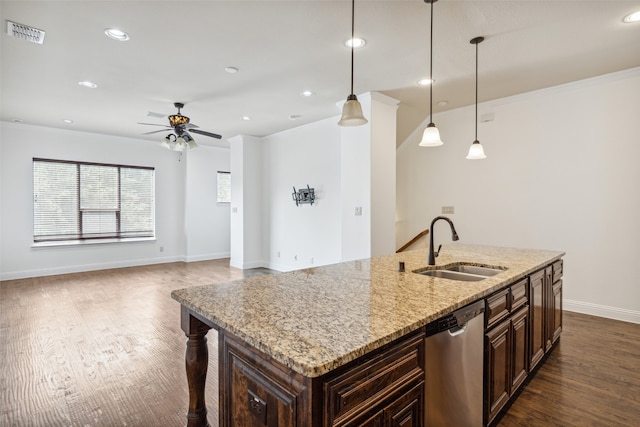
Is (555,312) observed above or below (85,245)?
below

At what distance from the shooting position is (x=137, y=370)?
2.63 metres

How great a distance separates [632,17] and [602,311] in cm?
309

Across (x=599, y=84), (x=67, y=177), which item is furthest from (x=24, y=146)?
(x=599, y=84)

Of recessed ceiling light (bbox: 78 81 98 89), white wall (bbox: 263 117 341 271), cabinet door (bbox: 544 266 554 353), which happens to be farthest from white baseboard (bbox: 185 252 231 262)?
cabinet door (bbox: 544 266 554 353)

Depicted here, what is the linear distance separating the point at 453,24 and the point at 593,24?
1146 mm

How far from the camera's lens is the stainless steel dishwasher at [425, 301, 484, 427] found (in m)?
1.46

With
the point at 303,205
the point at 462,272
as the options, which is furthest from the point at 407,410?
the point at 303,205

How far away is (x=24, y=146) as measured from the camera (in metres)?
5.91

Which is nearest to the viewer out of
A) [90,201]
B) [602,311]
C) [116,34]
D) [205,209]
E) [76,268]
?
[116,34]

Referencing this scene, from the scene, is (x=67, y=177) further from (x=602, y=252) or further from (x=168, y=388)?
(x=602, y=252)

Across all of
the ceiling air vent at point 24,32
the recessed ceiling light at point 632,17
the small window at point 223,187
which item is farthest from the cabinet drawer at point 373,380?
the small window at point 223,187

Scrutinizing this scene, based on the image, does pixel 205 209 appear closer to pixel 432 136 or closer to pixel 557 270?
pixel 432 136

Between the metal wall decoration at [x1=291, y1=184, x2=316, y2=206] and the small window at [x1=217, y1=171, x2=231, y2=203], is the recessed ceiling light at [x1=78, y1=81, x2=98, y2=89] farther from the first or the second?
the small window at [x1=217, y1=171, x2=231, y2=203]

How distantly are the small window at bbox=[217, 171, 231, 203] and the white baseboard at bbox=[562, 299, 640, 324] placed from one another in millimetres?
7199
